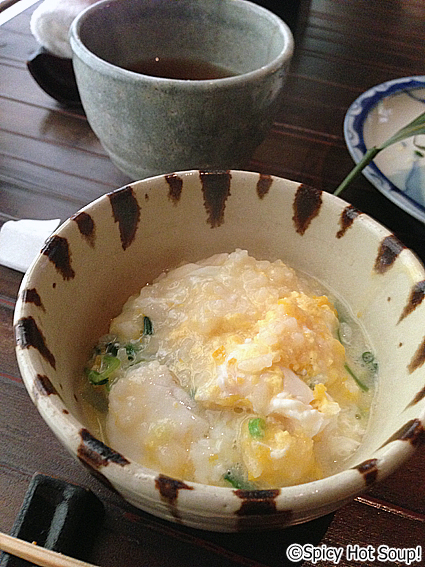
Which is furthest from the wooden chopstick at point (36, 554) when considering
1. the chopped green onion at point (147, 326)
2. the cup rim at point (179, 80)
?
the cup rim at point (179, 80)

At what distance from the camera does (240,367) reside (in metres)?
0.87

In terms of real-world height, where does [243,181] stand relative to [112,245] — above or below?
above

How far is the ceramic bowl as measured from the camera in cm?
62

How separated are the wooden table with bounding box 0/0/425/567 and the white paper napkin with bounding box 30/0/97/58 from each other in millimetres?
190

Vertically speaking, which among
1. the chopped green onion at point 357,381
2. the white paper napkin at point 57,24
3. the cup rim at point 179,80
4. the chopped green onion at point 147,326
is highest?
the cup rim at point 179,80

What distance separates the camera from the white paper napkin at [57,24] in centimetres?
166

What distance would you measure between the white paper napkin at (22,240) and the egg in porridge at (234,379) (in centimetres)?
35

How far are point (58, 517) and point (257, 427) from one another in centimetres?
34

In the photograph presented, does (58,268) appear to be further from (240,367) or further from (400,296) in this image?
(400,296)

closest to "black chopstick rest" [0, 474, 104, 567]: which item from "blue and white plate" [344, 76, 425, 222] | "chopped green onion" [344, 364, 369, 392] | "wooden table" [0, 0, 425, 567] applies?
"wooden table" [0, 0, 425, 567]

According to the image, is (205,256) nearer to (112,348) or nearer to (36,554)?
(112,348)

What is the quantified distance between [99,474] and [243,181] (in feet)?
2.21

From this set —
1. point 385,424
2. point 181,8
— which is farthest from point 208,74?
point 385,424

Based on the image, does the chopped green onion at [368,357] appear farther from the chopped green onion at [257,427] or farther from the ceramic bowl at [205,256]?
the chopped green onion at [257,427]
